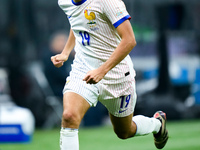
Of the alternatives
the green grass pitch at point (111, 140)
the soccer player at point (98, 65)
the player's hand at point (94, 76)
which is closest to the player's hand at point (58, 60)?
the soccer player at point (98, 65)

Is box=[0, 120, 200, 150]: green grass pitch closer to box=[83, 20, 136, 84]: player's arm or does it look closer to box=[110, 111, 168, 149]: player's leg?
box=[110, 111, 168, 149]: player's leg

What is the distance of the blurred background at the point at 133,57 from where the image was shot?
1306 cm

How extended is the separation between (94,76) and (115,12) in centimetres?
66

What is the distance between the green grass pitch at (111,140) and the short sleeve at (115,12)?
11.7 ft

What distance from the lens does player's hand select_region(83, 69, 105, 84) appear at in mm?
5473

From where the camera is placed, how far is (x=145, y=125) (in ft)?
22.2

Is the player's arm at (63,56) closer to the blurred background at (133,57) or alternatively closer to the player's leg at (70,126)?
the player's leg at (70,126)

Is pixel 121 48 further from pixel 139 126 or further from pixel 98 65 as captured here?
pixel 139 126

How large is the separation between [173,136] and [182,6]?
4.01m

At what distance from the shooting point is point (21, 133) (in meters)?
10.6

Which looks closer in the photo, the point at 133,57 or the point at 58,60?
the point at 58,60

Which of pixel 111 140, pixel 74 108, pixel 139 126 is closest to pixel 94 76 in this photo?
pixel 74 108

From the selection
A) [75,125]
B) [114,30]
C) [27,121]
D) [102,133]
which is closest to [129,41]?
[114,30]

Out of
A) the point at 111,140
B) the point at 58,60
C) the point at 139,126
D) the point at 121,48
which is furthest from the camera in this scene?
the point at 111,140
